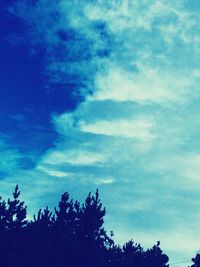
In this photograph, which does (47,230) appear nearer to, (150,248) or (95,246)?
(95,246)

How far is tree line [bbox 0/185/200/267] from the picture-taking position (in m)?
26.0

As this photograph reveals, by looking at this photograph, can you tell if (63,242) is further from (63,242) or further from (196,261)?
(196,261)

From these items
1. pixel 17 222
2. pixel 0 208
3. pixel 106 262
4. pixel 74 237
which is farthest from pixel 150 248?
pixel 0 208

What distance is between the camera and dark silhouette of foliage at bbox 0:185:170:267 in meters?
26.0

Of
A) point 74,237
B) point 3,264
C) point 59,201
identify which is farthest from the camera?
point 59,201

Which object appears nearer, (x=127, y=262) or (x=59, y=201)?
(x=127, y=262)

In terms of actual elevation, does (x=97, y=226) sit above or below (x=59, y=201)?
below

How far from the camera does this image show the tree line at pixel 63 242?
2597 cm

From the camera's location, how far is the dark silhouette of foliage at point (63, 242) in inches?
1022

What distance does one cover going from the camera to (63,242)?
26.9 m

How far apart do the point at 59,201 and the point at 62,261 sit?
21.0 feet

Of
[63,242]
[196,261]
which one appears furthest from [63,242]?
[196,261]

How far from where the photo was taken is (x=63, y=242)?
2688cm

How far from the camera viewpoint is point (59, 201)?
1252 inches
